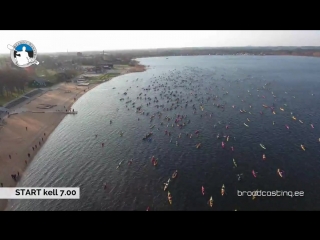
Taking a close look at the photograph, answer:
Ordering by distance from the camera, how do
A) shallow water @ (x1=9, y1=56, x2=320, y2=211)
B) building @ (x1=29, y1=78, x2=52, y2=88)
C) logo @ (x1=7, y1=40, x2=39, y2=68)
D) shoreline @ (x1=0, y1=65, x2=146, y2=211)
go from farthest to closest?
building @ (x1=29, y1=78, x2=52, y2=88)
shoreline @ (x1=0, y1=65, x2=146, y2=211)
shallow water @ (x1=9, y1=56, x2=320, y2=211)
logo @ (x1=7, y1=40, x2=39, y2=68)

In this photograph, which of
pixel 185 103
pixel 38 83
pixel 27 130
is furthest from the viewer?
pixel 185 103

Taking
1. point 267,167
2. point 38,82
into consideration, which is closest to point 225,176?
point 267,167

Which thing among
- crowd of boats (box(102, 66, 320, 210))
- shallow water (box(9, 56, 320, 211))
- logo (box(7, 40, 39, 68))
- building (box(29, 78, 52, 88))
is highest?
logo (box(7, 40, 39, 68))

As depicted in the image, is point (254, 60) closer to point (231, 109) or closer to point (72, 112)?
point (231, 109)

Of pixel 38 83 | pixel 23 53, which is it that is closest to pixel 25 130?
pixel 38 83

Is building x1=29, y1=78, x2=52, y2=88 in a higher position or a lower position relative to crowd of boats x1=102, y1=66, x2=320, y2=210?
higher

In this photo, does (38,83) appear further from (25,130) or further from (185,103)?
(185,103)

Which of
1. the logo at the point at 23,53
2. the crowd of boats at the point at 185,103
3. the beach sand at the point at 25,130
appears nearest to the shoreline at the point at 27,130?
the beach sand at the point at 25,130

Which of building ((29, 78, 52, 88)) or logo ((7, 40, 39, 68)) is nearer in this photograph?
logo ((7, 40, 39, 68))

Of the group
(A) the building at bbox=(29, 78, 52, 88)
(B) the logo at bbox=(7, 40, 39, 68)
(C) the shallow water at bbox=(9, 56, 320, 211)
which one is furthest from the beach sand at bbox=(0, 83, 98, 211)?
(B) the logo at bbox=(7, 40, 39, 68)

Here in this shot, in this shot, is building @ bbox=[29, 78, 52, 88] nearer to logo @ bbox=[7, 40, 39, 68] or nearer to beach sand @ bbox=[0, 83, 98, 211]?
beach sand @ bbox=[0, 83, 98, 211]
